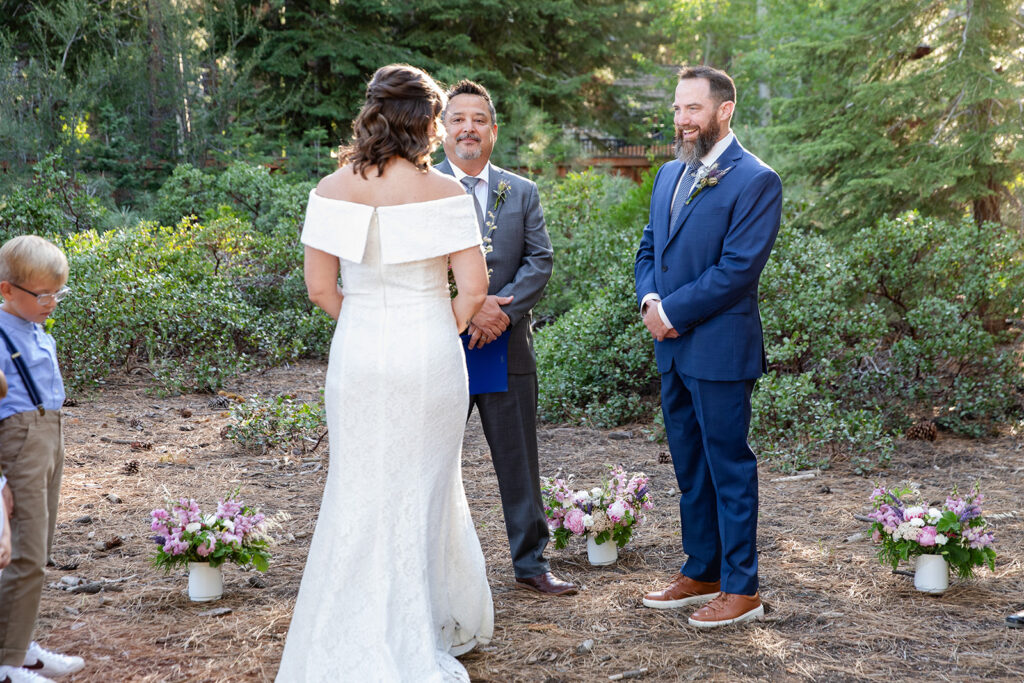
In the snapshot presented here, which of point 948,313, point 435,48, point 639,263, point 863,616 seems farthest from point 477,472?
point 435,48

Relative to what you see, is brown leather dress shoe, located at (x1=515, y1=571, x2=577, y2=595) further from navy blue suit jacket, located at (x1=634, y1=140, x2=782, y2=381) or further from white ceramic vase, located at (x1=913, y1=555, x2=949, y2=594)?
white ceramic vase, located at (x1=913, y1=555, x2=949, y2=594)

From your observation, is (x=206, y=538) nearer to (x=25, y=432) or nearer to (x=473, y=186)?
(x=25, y=432)

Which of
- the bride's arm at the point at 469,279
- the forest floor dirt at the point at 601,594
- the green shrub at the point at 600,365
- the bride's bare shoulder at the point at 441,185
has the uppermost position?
the bride's bare shoulder at the point at 441,185

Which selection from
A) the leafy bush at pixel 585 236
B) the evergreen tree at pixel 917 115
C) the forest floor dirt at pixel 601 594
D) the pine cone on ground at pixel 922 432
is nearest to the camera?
the forest floor dirt at pixel 601 594

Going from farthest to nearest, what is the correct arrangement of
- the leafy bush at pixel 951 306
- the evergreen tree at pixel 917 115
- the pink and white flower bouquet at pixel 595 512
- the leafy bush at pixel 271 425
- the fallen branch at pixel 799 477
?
the evergreen tree at pixel 917 115, the leafy bush at pixel 951 306, the leafy bush at pixel 271 425, the fallen branch at pixel 799 477, the pink and white flower bouquet at pixel 595 512

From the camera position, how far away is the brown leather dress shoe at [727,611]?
3729 millimetres

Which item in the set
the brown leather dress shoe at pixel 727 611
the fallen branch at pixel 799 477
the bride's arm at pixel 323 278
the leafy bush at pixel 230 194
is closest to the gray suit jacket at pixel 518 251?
the bride's arm at pixel 323 278

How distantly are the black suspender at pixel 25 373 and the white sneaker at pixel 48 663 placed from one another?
90cm

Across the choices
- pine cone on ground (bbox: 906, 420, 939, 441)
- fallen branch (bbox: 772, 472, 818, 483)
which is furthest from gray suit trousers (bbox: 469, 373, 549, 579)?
pine cone on ground (bbox: 906, 420, 939, 441)

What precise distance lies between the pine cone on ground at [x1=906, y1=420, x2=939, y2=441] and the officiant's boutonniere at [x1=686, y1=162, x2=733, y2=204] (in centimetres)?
411

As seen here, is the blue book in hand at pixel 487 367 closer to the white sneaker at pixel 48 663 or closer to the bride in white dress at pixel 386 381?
the bride in white dress at pixel 386 381

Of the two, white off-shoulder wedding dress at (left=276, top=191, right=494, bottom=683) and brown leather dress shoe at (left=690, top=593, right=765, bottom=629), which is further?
brown leather dress shoe at (left=690, top=593, right=765, bottom=629)

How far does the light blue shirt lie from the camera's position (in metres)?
3.03

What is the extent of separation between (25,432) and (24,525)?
302 millimetres
